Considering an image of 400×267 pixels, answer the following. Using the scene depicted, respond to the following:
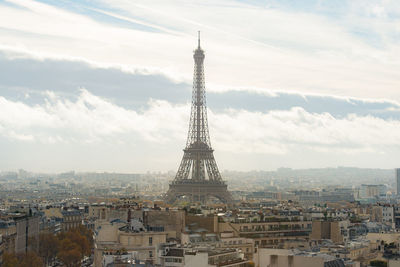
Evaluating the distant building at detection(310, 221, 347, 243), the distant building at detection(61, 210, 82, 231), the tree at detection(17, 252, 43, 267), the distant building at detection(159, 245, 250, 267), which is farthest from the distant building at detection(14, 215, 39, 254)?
the distant building at detection(159, 245, 250, 267)

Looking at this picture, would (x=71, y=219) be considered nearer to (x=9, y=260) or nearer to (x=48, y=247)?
(x=48, y=247)

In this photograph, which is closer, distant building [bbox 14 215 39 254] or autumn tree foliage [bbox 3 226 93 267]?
autumn tree foliage [bbox 3 226 93 267]

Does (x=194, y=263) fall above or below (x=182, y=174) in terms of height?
below

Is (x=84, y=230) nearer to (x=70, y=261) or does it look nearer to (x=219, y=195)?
(x=70, y=261)

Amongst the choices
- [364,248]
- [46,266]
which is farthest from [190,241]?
[46,266]

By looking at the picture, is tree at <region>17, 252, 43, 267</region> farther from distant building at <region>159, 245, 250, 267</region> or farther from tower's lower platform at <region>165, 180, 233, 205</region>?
tower's lower platform at <region>165, 180, 233, 205</region>

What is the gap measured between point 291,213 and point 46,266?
76.6ft

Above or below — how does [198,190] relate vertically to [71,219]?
above

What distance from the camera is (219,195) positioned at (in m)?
122

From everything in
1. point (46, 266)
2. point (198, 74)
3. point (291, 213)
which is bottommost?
point (46, 266)

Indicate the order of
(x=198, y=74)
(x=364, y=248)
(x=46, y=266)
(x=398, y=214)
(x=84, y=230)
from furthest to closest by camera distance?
(x=198, y=74)
(x=398, y=214)
(x=84, y=230)
(x=46, y=266)
(x=364, y=248)

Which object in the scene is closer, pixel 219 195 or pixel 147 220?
pixel 147 220

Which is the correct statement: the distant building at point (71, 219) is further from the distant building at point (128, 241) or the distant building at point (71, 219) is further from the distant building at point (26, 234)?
the distant building at point (128, 241)

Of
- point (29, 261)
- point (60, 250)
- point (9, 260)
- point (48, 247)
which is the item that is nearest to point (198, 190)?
point (48, 247)
